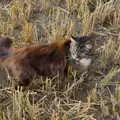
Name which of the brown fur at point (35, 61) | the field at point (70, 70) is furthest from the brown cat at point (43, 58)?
the field at point (70, 70)

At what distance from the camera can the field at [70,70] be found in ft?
9.77

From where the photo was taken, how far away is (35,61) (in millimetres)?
2984

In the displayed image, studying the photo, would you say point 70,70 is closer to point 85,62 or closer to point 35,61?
point 85,62

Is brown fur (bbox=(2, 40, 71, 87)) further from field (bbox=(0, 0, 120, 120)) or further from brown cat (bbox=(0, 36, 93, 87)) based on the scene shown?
field (bbox=(0, 0, 120, 120))

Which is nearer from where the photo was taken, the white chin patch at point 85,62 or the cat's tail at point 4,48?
the cat's tail at point 4,48

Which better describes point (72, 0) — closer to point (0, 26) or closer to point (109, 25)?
point (109, 25)

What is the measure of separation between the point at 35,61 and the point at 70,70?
40 centimetres

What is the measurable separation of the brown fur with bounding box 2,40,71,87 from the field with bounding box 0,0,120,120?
119 millimetres

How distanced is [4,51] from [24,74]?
27 centimetres

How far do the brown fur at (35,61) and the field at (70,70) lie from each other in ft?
0.39

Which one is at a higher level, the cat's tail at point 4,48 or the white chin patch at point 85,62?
the cat's tail at point 4,48

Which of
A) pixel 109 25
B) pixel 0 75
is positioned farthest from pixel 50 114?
pixel 109 25

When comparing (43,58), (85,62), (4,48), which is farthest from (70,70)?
(4,48)

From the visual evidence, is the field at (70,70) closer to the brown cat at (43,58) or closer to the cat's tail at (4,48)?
the brown cat at (43,58)
